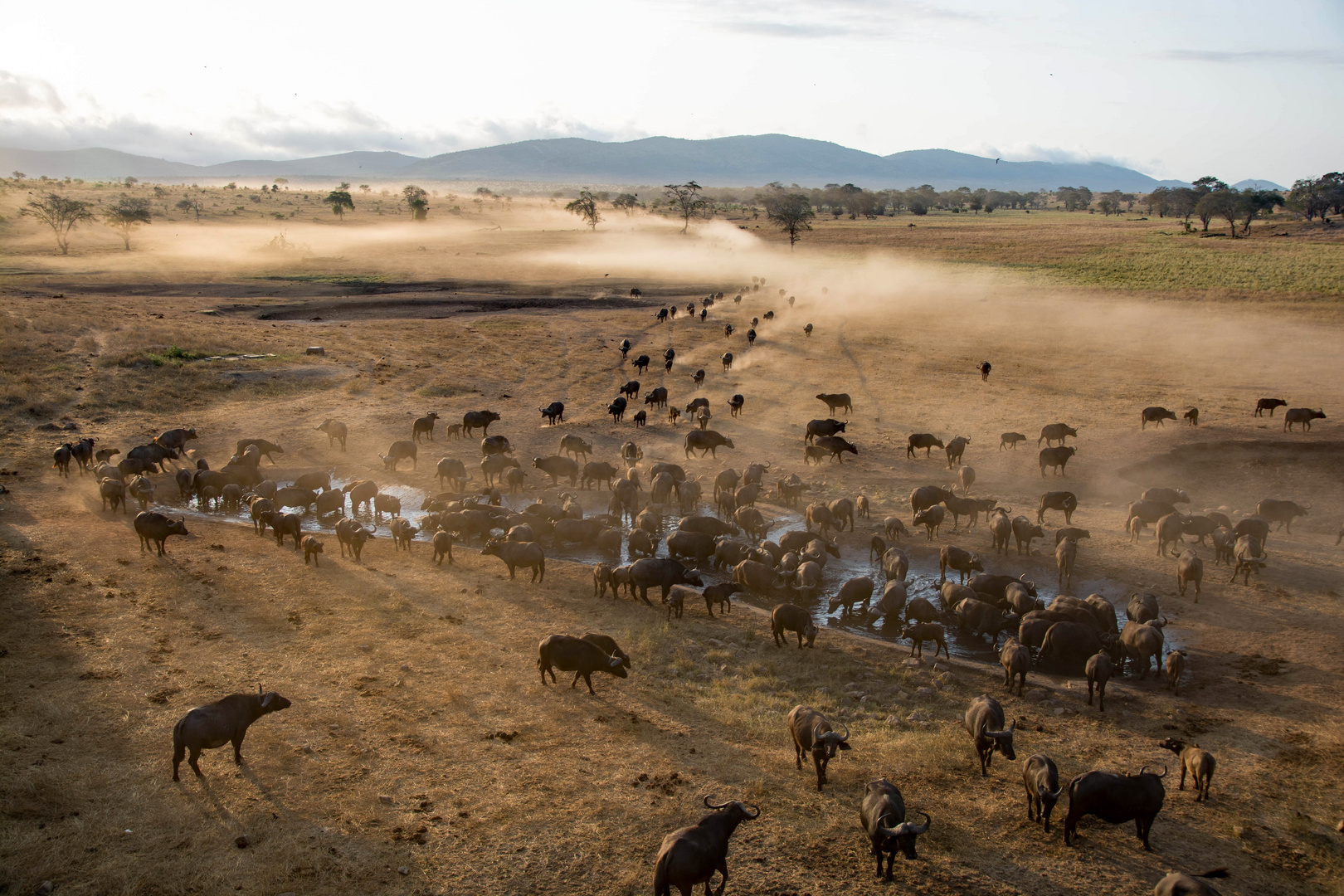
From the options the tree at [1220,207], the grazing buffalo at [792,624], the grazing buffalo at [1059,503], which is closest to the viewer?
the grazing buffalo at [792,624]

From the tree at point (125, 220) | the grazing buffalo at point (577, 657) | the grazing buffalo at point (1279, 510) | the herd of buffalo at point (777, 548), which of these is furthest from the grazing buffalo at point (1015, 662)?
the tree at point (125, 220)

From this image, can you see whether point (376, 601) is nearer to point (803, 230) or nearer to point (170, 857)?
point (170, 857)

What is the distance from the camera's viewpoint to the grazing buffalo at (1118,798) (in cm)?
891

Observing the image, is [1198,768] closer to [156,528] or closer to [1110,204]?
[156,528]

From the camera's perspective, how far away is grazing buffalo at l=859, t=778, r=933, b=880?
330 inches

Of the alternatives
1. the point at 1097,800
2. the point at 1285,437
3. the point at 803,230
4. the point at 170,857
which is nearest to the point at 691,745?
the point at 1097,800

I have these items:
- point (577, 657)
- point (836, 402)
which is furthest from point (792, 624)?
point (836, 402)

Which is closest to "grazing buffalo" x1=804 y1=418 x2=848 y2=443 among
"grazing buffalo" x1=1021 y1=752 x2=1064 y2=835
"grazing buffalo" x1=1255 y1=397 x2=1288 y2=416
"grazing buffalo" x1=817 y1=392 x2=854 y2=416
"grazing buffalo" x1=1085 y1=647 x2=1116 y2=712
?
"grazing buffalo" x1=817 y1=392 x2=854 y2=416

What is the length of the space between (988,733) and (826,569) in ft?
25.8

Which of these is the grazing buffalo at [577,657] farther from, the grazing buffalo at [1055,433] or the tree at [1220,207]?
the tree at [1220,207]

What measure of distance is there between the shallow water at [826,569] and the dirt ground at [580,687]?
286 millimetres

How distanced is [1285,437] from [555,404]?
22.5 meters

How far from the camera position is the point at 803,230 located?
338 feet

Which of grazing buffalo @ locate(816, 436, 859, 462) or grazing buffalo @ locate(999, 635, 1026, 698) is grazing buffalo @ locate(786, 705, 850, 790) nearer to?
grazing buffalo @ locate(999, 635, 1026, 698)
